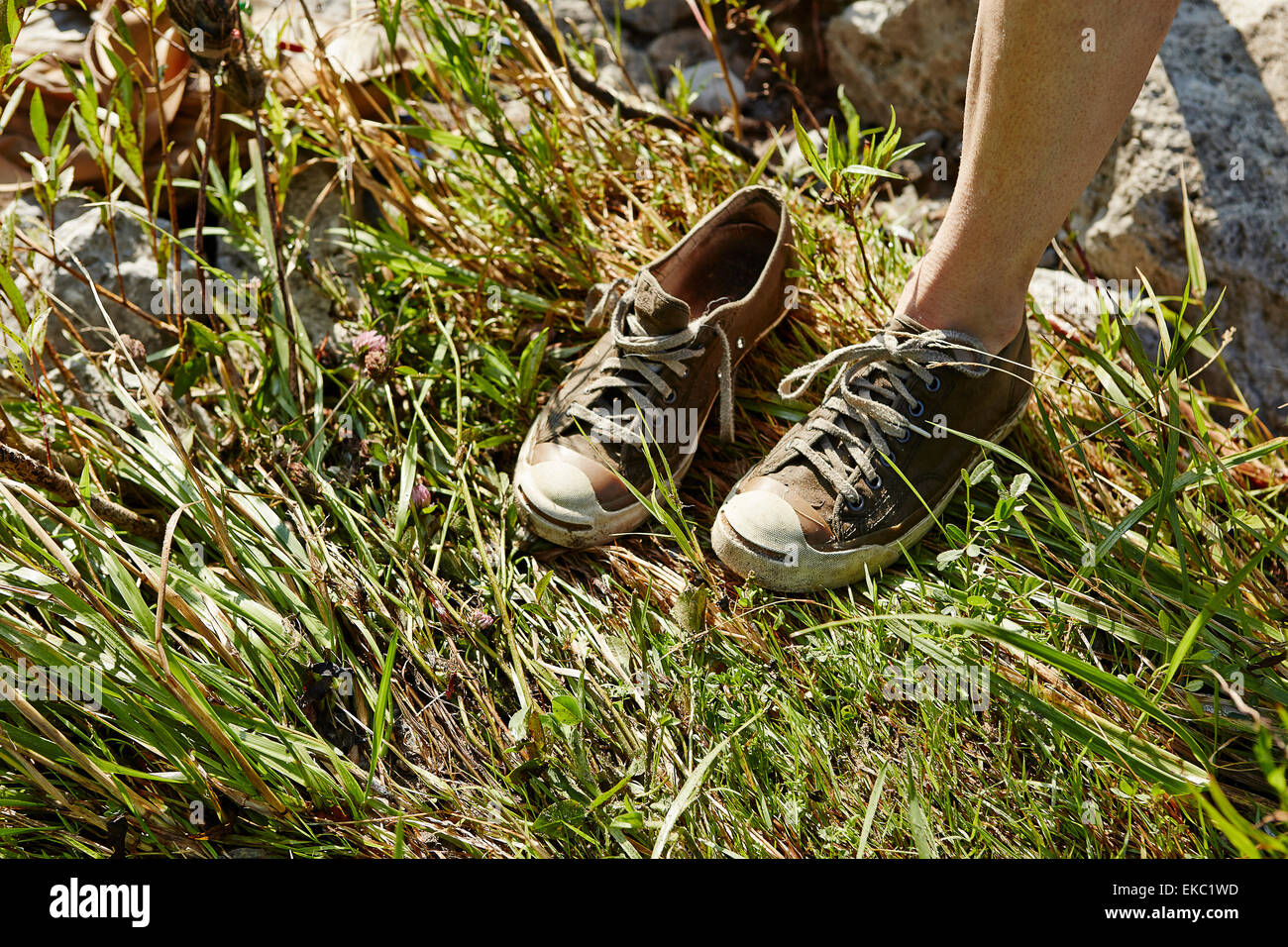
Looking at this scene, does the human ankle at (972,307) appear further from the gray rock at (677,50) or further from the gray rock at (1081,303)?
the gray rock at (677,50)

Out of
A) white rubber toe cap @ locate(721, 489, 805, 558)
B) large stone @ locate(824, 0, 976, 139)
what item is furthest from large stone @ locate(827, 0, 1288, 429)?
white rubber toe cap @ locate(721, 489, 805, 558)

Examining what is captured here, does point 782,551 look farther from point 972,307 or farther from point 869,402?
point 972,307

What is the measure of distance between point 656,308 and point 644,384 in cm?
16

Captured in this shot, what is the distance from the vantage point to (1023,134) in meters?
1.41

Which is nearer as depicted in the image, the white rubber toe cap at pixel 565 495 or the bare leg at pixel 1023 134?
the bare leg at pixel 1023 134

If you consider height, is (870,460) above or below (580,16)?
below

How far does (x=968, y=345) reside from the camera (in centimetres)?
165

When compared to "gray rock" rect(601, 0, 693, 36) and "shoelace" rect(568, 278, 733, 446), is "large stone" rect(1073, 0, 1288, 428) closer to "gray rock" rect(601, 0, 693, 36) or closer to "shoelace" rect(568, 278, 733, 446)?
"shoelace" rect(568, 278, 733, 446)

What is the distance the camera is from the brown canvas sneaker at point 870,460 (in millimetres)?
1635

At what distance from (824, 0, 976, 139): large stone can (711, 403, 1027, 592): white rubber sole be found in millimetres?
1612

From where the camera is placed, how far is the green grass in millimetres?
1387

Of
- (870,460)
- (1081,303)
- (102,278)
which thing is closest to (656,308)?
(870,460)

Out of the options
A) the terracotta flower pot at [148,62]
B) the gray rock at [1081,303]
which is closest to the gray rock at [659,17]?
the terracotta flower pot at [148,62]
